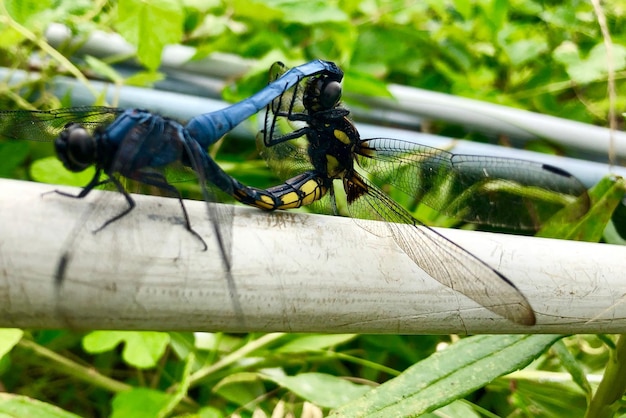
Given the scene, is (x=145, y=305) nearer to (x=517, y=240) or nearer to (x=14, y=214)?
(x=14, y=214)

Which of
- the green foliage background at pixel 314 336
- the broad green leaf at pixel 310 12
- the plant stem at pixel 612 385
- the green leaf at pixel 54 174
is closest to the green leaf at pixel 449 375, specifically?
the green foliage background at pixel 314 336

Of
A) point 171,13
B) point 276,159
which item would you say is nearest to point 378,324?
point 276,159

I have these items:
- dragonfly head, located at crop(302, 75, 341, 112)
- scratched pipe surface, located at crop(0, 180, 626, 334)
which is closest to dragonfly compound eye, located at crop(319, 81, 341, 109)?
dragonfly head, located at crop(302, 75, 341, 112)

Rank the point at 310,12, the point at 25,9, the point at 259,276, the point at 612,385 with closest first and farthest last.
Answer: the point at 259,276 → the point at 612,385 → the point at 25,9 → the point at 310,12

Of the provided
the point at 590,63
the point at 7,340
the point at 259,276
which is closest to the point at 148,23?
the point at 7,340

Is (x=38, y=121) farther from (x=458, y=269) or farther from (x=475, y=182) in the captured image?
(x=475, y=182)

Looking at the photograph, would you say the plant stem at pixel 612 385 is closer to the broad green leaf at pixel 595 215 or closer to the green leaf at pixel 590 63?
the broad green leaf at pixel 595 215
